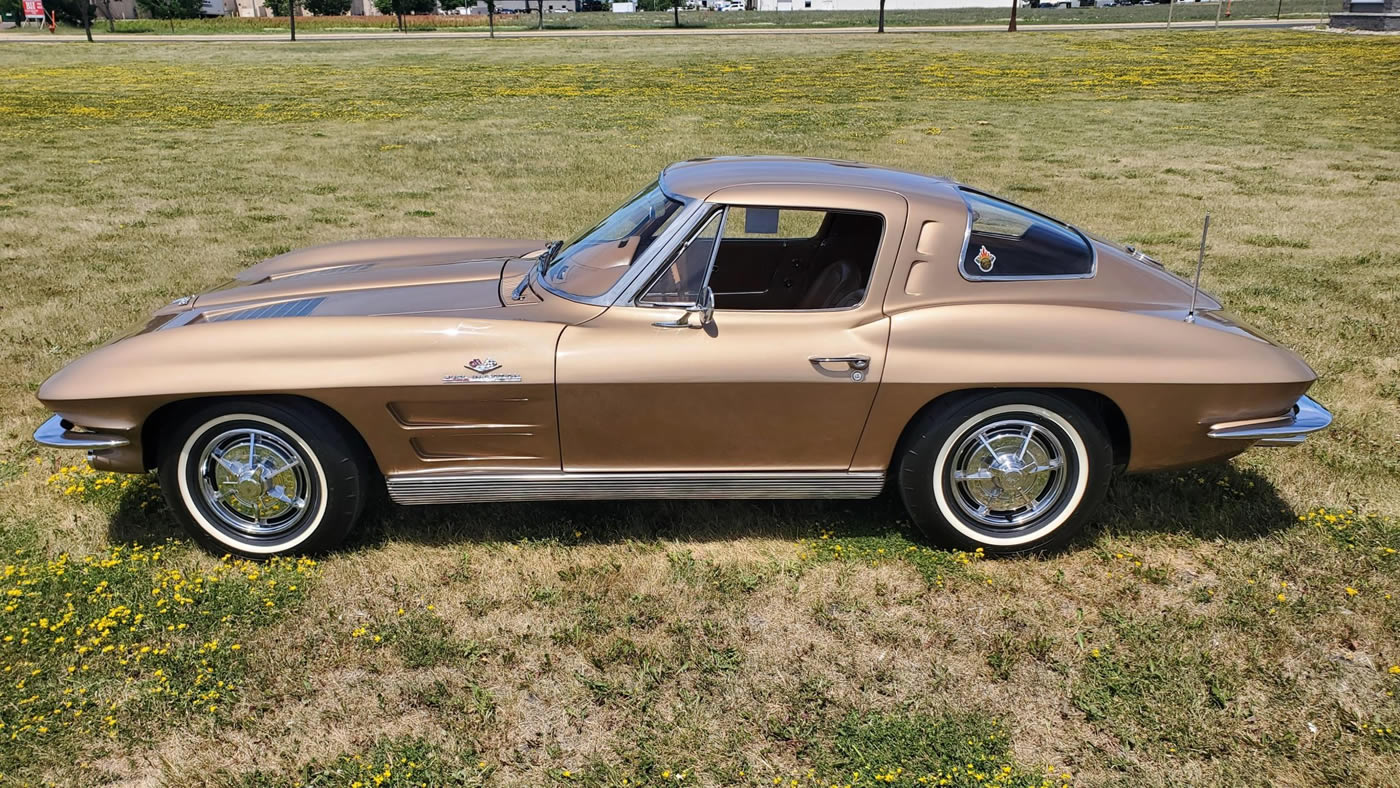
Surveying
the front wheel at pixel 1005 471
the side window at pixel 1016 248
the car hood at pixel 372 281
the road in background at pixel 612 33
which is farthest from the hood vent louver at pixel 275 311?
the road in background at pixel 612 33

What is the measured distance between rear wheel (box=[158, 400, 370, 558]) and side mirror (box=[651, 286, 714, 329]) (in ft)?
→ 4.16

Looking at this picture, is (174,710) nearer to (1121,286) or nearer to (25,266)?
(1121,286)

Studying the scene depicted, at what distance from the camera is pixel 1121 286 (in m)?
3.89

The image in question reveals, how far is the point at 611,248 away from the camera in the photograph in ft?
13.1

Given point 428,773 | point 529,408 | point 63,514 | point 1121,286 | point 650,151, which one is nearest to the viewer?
point 428,773

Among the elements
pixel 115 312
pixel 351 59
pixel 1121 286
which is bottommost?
pixel 115 312

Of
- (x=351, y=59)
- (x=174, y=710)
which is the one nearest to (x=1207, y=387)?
(x=174, y=710)

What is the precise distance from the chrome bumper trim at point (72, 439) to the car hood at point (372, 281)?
23.3 inches

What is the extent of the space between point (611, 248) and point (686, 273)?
44cm

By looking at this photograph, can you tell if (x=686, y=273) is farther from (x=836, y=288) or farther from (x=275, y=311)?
(x=275, y=311)

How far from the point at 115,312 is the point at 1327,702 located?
7.49 meters

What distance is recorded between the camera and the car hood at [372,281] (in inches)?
152

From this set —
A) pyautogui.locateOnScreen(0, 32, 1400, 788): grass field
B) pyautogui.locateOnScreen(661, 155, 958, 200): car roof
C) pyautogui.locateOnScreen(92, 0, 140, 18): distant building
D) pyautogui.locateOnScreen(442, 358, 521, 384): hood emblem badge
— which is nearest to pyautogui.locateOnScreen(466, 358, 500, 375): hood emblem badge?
pyautogui.locateOnScreen(442, 358, 521, 384): hood emblem badge

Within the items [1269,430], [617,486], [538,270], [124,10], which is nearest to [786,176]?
[538,270]
